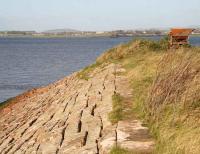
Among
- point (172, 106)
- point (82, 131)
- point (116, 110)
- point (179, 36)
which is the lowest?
point (82, 131)

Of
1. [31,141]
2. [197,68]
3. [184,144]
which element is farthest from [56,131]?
[184,144]

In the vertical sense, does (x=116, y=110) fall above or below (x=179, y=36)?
below

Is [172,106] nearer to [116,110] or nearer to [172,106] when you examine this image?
[172,106]

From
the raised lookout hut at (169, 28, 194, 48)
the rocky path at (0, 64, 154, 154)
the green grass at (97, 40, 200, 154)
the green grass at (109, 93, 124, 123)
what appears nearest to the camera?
the green grass at (97, 40, 200, 154)

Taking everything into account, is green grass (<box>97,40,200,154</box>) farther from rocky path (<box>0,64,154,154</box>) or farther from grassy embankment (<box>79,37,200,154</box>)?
rocky path (<box>0,64,154,154</box>)

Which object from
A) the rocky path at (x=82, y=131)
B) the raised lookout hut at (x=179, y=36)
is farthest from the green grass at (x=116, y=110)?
the raised lookout hut at (x=179, y=36)

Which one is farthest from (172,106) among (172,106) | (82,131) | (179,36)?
(179,36)

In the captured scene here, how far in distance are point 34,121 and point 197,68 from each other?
18.5ft

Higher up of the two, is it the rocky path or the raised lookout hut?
the raised lookout hut

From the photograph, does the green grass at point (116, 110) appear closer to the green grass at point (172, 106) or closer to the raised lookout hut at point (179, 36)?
the green grass at point (172, 106)

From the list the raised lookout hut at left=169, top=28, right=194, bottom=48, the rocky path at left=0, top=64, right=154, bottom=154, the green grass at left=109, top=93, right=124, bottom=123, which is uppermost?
the raised lookout hut at left=169, top=28, right=194, bottom=48

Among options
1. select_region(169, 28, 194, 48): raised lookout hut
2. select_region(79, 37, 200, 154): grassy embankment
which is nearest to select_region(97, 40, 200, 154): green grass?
select_region(79, 37, 200, 154): grassy embankment

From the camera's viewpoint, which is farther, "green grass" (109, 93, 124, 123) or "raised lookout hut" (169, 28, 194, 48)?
"raised lookout hut" (169, 28, 194, 48)

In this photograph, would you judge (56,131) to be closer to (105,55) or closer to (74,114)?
(74,114)
